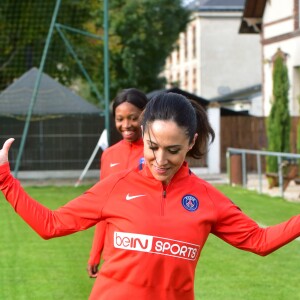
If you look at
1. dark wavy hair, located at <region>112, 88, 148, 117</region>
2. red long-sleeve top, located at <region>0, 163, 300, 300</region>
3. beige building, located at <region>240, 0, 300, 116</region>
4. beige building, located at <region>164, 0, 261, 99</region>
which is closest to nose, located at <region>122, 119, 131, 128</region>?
dark wavy hair, located at <region>112, 88, 148, 117</region>

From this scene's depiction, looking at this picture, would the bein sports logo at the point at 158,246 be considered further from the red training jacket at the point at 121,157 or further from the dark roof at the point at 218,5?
the dark roof at the point at 218,5

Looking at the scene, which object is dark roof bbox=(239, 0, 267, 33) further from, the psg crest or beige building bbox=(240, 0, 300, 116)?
the psg crest

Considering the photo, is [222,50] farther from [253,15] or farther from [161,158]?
[161,158]

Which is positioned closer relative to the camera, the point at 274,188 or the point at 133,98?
the point at 133,98

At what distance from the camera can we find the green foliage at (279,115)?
25953mm

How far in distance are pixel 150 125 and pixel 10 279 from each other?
6896 millimetres

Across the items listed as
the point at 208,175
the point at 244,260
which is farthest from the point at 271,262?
the point at 208,175

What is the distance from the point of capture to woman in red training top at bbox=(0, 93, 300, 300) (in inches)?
159

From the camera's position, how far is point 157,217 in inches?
163

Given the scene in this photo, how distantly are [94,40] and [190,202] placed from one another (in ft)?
108

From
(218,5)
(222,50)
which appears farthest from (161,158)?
(218,5)

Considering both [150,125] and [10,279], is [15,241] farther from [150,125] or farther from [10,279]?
[150,125]

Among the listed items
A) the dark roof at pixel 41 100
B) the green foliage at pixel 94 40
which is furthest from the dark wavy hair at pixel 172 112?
the green foliage at pixel 94 40

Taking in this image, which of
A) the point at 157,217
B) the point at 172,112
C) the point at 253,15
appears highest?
the point at 253,15
